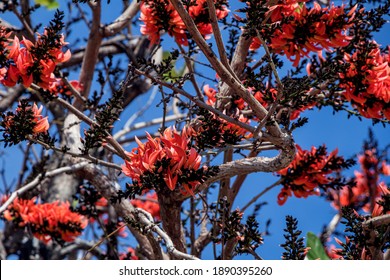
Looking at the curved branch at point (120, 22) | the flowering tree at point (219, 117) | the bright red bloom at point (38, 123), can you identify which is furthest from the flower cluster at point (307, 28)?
the curved branch at point (120, 22)

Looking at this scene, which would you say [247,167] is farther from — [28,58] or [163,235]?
[28,58]

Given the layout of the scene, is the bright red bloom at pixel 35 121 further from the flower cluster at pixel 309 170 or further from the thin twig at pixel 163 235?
the flower cluster at pixel 309 170

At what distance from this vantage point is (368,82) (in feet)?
8.68

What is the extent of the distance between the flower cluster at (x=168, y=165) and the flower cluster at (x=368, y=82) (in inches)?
38.2

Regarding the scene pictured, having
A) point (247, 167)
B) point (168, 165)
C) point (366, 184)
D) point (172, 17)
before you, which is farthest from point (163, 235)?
point (366, 184)

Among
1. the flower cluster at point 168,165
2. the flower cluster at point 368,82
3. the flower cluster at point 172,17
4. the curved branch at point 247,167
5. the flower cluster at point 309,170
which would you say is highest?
the flower cluster at point 172,17

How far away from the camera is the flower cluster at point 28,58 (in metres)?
2.48

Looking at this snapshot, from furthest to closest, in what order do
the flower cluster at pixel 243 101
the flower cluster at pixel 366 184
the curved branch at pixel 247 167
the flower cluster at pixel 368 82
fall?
the flower cluster at pixel 366 184 → the flower cluster at pixel 243 101 → the flower cluster at pixel 368 82 → the curved branch at pixel 247 167

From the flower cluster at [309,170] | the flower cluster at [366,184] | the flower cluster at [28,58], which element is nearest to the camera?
the flower cluster at [28,58]

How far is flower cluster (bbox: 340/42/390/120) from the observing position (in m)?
2.62

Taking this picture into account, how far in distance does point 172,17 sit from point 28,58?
0.73 m

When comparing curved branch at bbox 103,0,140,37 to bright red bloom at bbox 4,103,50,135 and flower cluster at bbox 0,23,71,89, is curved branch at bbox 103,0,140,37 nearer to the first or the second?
→ flower cluster at bbox 0,23,71,89
